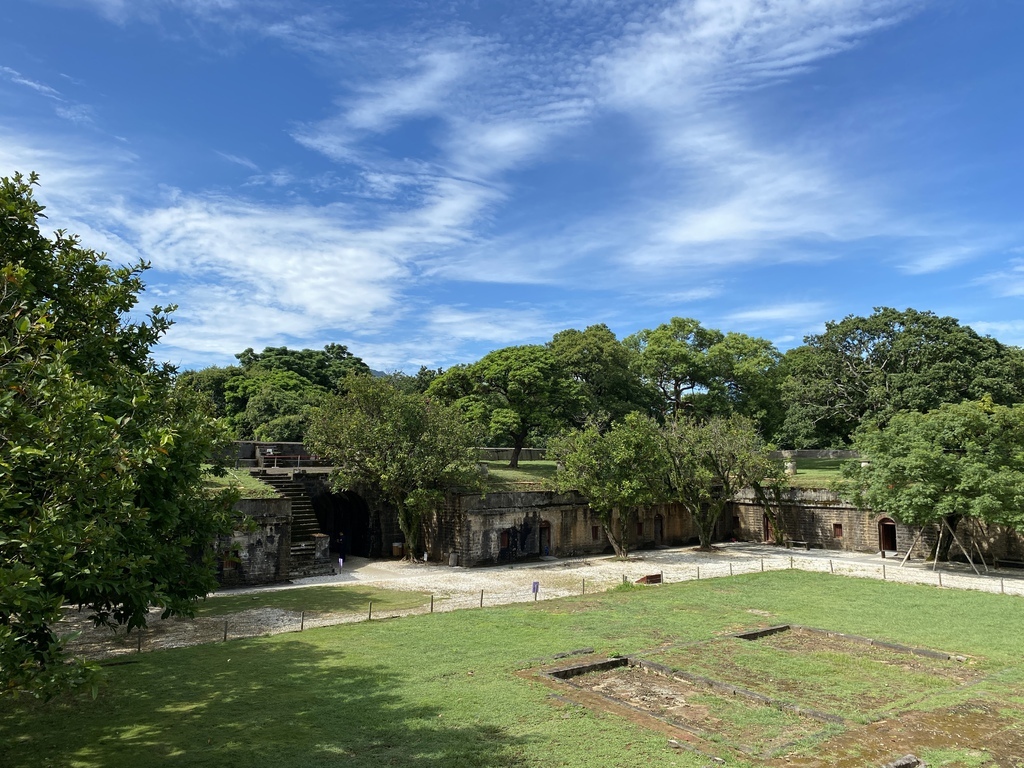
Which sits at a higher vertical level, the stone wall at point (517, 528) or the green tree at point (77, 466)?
the green tree at point (77, 466)

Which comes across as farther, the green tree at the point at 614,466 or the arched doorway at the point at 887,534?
the arched doorway at the point at 887,534

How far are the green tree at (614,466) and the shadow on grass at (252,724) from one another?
16500 mm

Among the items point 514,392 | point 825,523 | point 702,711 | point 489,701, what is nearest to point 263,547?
point 489,701

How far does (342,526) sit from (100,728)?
23.4 m

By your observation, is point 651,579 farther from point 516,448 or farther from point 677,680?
point 516,448

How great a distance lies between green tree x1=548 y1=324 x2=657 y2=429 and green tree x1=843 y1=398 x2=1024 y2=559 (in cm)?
1711

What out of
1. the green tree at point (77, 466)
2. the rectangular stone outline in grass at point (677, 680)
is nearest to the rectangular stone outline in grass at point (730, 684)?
the rectangular stone outline in grass at point (677, 680)

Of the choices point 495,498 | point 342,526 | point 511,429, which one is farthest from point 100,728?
point 511,429

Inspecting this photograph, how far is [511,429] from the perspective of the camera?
35.2 meters

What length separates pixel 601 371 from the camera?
42188mm

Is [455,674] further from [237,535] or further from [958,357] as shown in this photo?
[958,357]

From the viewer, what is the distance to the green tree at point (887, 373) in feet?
123

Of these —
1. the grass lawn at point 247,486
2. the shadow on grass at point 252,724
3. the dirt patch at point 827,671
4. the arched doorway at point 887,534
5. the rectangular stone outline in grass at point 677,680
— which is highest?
the grass lawn at point 247,486

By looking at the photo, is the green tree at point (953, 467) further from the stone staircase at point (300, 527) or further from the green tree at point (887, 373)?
the stone staircase at point (300, 527)
